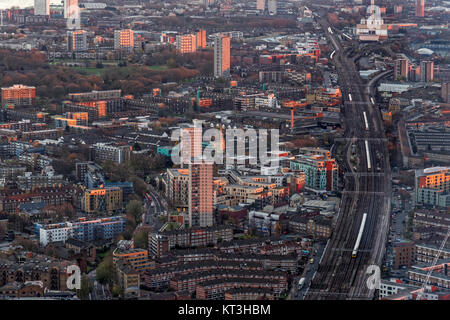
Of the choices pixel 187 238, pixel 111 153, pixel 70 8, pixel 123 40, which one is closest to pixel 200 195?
pixel 187 238

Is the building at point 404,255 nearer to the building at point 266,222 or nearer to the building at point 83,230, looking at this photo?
the building at point 266,222

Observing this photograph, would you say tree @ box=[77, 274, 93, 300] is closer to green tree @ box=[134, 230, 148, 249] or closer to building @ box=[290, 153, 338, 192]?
green tree @ box=[134, 230, 148, 249]

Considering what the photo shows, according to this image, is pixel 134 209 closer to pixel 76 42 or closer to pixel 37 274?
pixel 37 274

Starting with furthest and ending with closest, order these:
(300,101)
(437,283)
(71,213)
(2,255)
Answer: (300,101), (71,213), (2,255), (437,283)

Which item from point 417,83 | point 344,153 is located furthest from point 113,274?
point 417,83

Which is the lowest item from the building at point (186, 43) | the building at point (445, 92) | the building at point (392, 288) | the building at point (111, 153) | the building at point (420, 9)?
the building at point (392, 288)

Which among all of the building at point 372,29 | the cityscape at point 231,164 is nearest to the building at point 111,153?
the cityscape at point 231,164
